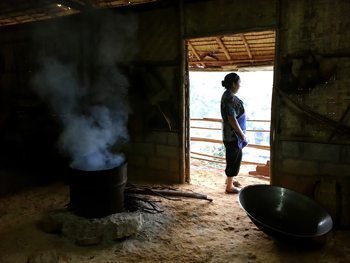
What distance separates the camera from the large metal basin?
3680 mm

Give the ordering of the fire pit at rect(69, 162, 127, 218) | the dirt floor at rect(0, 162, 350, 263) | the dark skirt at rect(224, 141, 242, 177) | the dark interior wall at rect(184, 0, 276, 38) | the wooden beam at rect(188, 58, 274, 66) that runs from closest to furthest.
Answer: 1. the dirt floor at rect(0, 162, 350, 263)
2. the fire pit at rect(69, 162, 127, 218)
3. the dark interior wall at rect(184, 0, 276, 38)
4. the dark skirt at rect(224, 141, 242, 177)
5. the wooden beam at rect(188, 58, 274, 66)

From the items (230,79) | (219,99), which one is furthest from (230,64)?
(219,99)

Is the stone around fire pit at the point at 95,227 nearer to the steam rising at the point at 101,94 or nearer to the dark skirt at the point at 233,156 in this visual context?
the steam rising at the point at 101,94

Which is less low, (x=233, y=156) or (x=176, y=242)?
(x=233, y=156)

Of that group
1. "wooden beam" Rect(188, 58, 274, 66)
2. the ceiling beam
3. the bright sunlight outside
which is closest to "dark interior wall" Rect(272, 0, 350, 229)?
"wooden beam" Rect(188, 58, 274, 66)

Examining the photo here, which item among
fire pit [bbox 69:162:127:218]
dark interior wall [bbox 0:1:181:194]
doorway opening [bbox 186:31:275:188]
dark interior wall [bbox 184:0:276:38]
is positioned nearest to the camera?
fire pit [bbox 69:162:127:218]

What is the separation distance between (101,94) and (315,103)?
466 centimetres

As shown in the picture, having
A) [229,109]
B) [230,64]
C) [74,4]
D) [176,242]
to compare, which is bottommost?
[176,242]

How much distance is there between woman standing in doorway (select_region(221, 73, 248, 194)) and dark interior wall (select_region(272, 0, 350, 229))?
0.63 m

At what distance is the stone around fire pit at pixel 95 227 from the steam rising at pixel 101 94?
1.76 meters

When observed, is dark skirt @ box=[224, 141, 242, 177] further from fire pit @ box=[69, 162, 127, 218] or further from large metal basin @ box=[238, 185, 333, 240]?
fire pit @ box=[69, 162, 127, 218]

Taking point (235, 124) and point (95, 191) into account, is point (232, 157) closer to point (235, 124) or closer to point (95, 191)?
point (235, 124)

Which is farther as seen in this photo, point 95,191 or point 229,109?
point 229,109

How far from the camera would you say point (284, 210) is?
3.99 metres
